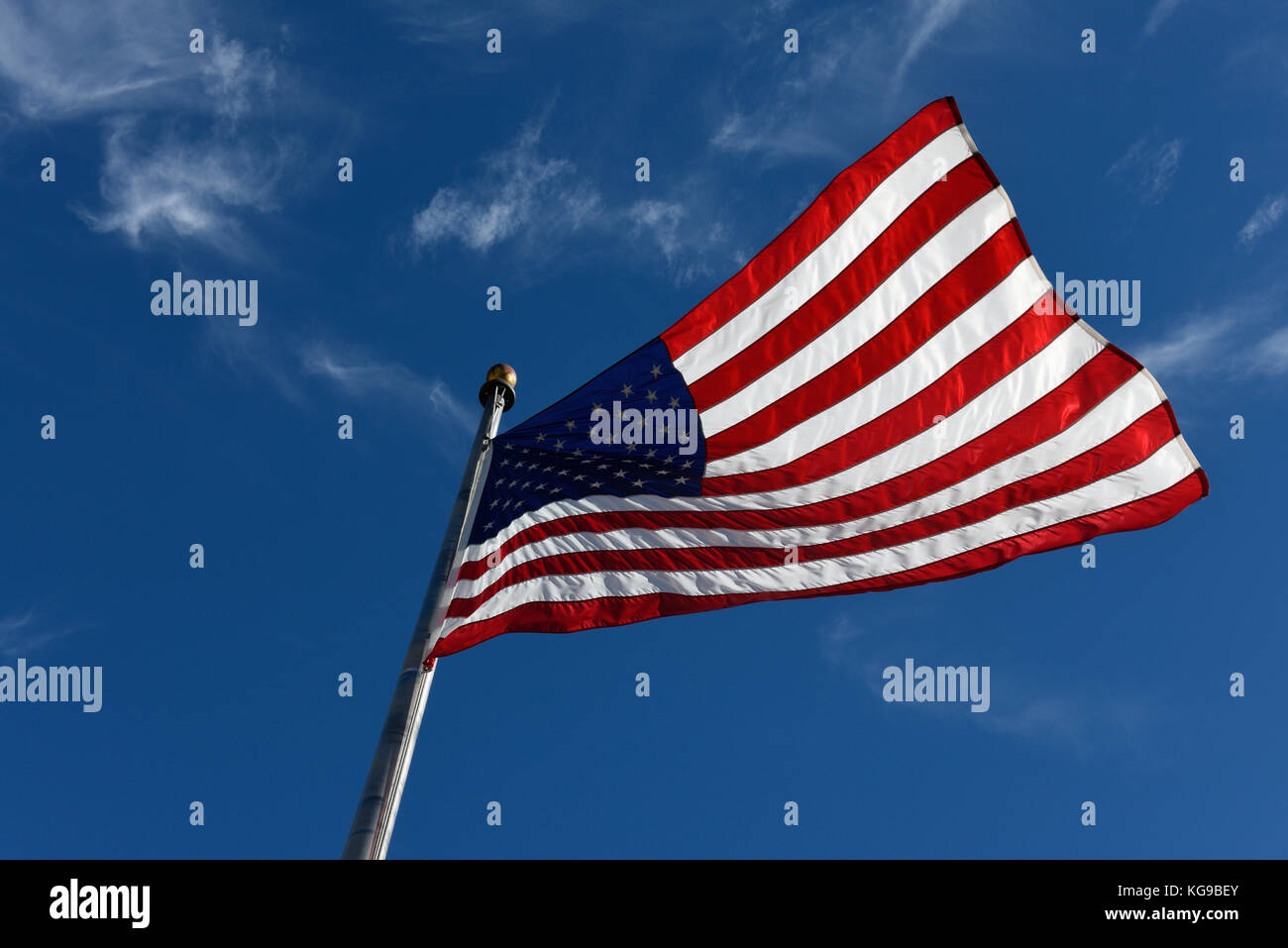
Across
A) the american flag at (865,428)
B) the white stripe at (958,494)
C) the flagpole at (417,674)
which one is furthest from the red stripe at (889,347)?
→ the flagpole at (417,674)

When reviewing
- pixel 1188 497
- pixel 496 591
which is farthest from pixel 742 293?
pixel 1188 497

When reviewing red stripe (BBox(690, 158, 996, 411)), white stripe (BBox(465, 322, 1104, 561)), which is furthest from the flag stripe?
red stripe (BBox(690, 158, 996, 411))

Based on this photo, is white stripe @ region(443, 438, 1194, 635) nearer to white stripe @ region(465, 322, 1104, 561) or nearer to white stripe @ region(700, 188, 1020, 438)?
white stripe @ region(465, 322, 1104, 561)

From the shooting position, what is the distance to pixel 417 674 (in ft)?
35.4

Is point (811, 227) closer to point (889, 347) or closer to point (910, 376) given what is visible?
point (889, 347)

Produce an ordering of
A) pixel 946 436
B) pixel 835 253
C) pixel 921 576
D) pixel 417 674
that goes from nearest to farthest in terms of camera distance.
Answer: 1. pixel 417 674
2. pixel 921 576
3. pixel 946 436
4. pixel 835 253

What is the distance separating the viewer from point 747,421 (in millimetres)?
13469

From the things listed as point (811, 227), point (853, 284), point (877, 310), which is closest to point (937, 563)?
point (877, 310)

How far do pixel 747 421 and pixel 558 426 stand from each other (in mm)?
2114

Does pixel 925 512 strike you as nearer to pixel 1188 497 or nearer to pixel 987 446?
pixel 987 446

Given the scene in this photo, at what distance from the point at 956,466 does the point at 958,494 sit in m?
0.32

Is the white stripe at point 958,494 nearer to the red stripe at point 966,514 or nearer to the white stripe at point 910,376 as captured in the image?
the red stripe at point 966,514

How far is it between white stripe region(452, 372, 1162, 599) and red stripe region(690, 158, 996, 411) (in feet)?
5.10

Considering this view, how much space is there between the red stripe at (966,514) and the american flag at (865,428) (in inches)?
0.9
